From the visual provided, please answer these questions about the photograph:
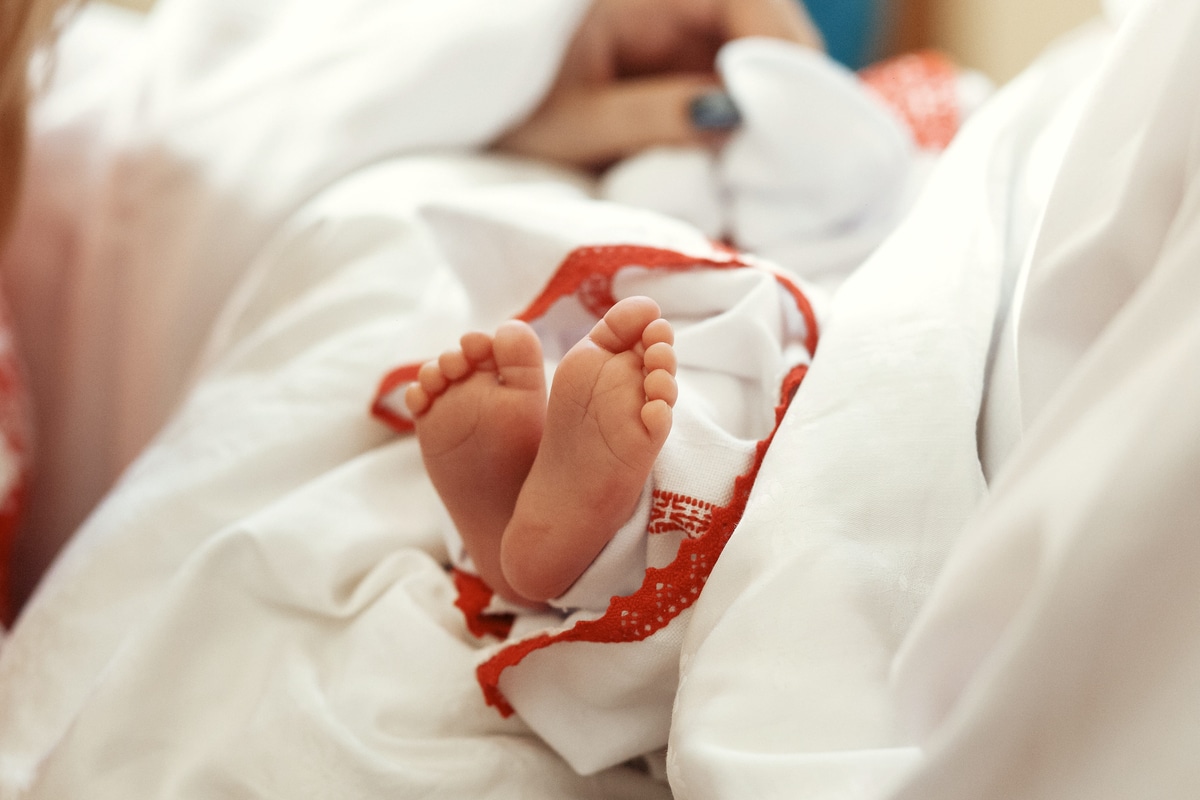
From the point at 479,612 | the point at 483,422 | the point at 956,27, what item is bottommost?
the point at 956,27

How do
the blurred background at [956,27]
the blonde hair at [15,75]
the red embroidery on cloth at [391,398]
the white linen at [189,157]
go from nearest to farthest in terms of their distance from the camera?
the red embroidery on cloth at [391,398] → the blonde hair at [15,75] → the white linen at [189,157] → the blurred background at [956,27]

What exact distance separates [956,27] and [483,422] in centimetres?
191

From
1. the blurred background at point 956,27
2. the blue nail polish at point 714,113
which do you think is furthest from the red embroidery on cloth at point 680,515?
the blurred background at point 956,27

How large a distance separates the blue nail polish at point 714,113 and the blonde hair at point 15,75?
1.55 feet

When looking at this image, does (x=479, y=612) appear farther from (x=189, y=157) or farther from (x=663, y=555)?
(x=189, y=157)

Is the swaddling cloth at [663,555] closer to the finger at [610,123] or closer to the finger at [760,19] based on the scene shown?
the finger at [610,123]

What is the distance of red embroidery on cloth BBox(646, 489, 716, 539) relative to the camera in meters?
0.42

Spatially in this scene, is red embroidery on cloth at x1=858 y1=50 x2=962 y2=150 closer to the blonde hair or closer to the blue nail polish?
the blue nail polish

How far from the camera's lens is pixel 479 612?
48cm

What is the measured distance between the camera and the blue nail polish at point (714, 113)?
80 cm

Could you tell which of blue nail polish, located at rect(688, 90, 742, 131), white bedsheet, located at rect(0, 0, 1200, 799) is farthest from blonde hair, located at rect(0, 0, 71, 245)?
blue nail polish, located at rect(688, 90, 742, 131)

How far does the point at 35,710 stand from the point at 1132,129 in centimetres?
57

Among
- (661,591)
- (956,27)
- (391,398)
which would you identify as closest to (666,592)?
(661,591)

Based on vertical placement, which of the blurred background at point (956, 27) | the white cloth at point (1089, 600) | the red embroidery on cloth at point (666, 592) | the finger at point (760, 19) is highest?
the white cloth at point (1089, 600)
